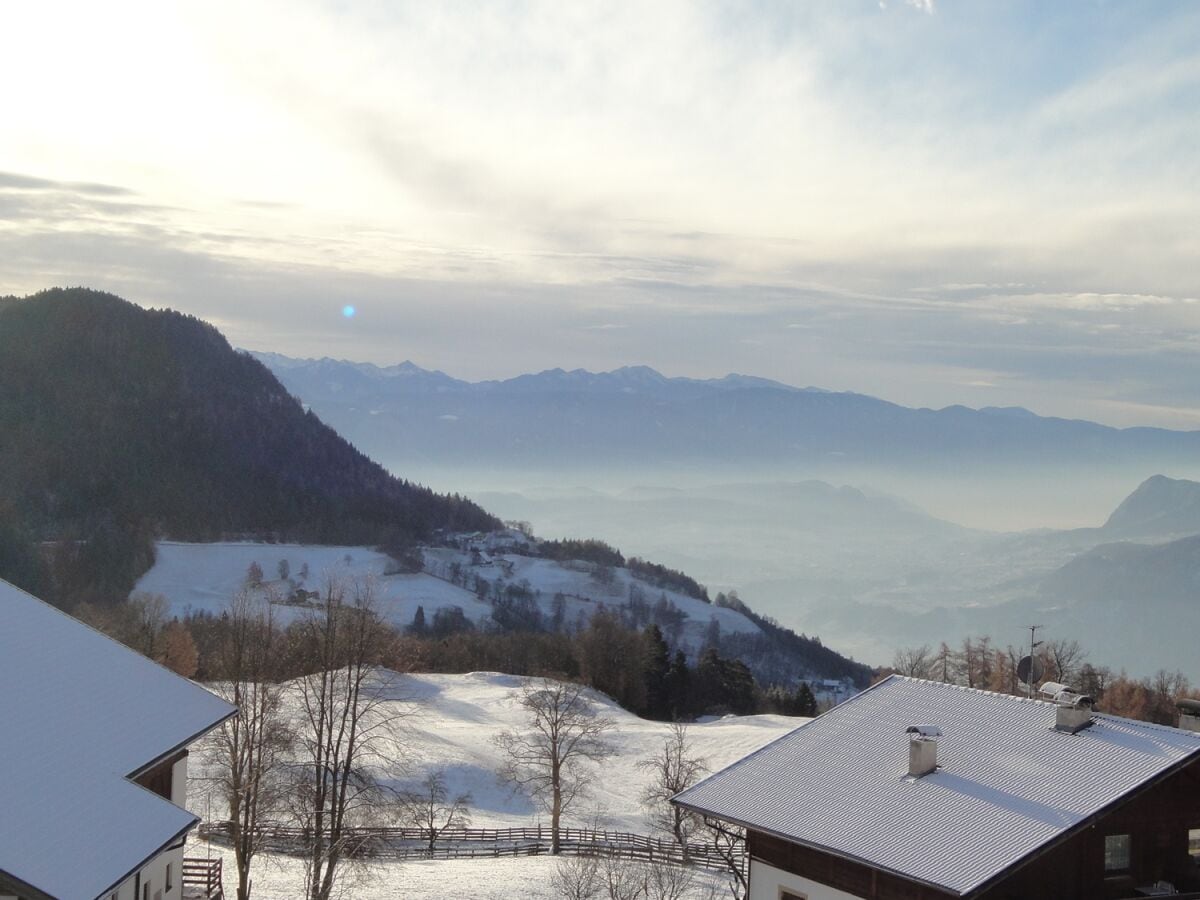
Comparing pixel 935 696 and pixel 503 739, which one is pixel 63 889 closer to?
pixel 935 696

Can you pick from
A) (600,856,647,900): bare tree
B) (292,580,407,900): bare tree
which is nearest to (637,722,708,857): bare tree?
(600,856,647,900): bare tree

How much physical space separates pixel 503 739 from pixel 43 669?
5064 cm

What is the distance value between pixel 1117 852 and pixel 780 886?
7.41m

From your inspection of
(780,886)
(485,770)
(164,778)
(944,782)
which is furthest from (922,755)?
(485,770)

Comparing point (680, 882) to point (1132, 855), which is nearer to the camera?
point (1132, 855)

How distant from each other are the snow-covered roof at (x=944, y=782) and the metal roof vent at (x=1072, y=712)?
7.3 inches

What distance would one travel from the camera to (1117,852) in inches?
917

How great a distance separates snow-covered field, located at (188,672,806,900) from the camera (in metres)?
41.1

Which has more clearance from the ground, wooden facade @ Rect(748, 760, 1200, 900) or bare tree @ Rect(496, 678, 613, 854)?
wooden facade @ Rect(748, 760, 1200, 900)

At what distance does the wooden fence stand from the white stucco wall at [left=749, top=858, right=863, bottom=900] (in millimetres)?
21128

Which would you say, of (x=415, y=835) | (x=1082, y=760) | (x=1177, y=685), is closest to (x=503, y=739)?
(x=415, y=835)

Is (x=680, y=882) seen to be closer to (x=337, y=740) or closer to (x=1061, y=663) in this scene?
(x=337, y=740)

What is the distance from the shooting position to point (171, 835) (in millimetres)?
21422

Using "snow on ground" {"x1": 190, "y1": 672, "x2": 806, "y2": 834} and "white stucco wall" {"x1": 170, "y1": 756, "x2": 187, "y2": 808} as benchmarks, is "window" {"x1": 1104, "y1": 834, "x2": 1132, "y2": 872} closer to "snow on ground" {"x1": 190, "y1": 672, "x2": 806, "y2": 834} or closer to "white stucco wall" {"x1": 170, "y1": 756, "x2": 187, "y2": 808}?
"white stucco wall" {"x1": 170, "y1": 756, "x2": 187, "y2": 808}
